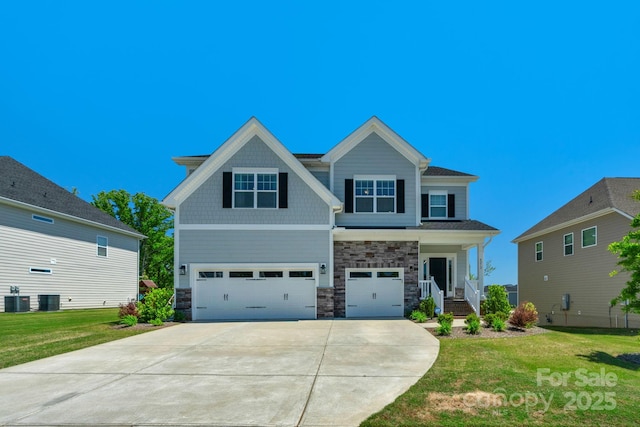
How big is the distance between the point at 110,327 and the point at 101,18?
14.4 m

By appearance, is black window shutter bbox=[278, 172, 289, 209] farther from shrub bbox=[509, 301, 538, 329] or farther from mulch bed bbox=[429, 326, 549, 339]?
shrub bbox=[509, 301, 538, 329]

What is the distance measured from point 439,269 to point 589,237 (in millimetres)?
6895

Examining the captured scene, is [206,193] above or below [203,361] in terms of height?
above

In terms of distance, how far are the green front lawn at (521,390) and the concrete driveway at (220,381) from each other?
0.48m

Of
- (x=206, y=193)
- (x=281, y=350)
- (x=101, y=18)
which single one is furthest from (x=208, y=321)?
(x=101, y=18)

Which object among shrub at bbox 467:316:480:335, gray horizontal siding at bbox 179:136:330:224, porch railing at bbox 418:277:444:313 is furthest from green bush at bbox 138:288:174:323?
shrub at bbox 467:316:480:335

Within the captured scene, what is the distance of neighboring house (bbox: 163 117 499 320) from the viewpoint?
16547 mm

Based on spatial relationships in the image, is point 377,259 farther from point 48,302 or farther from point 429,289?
point 48,302

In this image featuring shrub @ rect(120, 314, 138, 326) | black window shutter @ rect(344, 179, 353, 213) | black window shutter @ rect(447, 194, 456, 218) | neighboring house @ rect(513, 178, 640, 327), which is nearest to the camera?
shrub @ rect(120, 314, 138, 326)

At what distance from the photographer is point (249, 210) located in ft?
55.0

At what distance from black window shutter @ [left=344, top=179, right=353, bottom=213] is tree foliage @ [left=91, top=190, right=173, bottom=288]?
30519 millimetres

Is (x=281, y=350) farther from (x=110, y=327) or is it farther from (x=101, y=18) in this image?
(x=101, y=18)

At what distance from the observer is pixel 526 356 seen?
28.6 feet

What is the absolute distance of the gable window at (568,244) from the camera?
20328 millimetres
